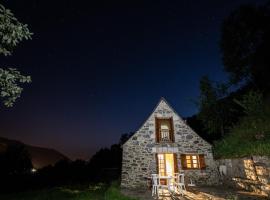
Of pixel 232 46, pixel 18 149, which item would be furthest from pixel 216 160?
pixel 18 149

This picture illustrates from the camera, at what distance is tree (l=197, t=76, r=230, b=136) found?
17.9m

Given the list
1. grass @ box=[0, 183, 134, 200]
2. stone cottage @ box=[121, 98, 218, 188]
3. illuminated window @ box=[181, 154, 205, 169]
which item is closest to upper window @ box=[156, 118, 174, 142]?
stone cottage @ box=[121, 98, 218, 188]

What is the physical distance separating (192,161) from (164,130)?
2.79 metres

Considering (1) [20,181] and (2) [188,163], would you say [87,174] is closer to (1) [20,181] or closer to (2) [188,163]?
(1) [20,181]

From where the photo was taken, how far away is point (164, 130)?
46.1ft

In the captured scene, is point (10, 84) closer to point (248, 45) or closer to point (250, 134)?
point (250, 134)

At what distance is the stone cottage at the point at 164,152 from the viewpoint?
12891mm

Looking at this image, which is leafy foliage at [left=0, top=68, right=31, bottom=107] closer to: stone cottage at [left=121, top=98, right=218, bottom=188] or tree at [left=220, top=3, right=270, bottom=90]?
stone cottage at [left=121, top=98, right=218, bottom=188]

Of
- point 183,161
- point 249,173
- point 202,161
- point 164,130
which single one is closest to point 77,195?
point 164,130

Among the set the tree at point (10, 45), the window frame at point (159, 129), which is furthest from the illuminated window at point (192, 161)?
the tree at point (10, 45)

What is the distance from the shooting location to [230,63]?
60.8 ft

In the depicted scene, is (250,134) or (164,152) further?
(164,152)

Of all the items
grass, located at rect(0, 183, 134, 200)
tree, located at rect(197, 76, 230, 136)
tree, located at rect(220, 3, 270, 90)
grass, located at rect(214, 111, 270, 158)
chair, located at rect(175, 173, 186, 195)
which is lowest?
grass, located at rect(0, 183, 134, 200)

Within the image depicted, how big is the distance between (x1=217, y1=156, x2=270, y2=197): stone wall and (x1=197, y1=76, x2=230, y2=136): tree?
611 cm
